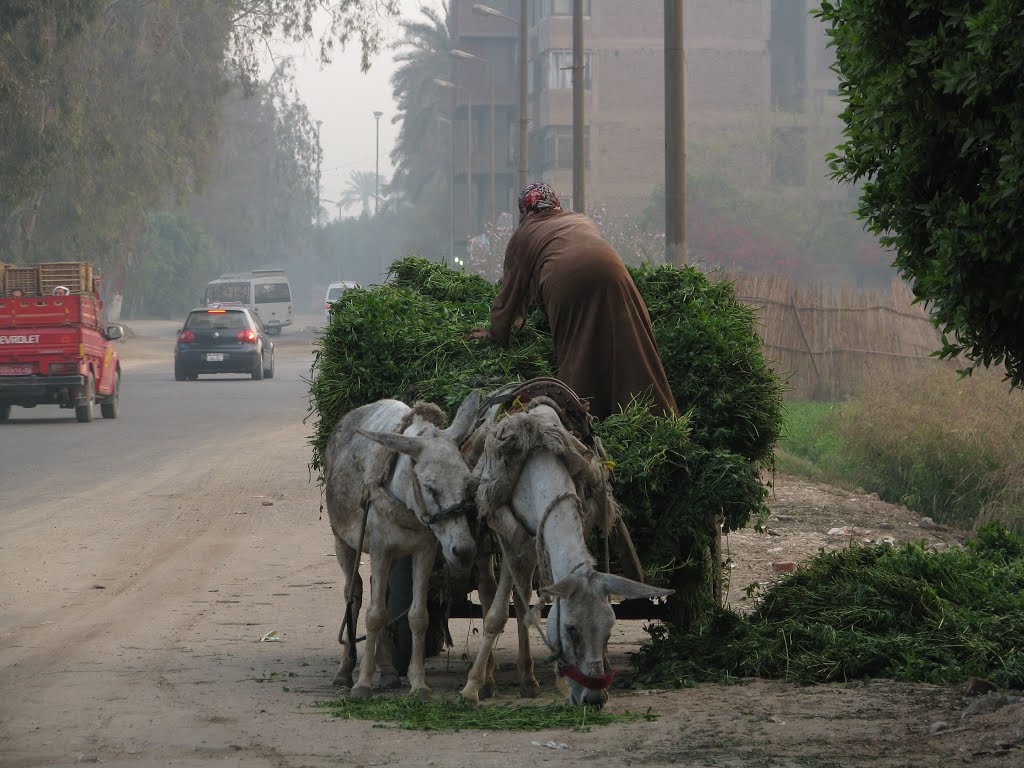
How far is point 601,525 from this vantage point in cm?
655

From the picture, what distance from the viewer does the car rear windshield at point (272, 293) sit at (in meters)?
64.2

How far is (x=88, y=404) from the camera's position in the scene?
23859 millimetres

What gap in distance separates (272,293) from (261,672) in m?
58.0

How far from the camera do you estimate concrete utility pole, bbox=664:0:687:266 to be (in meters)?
15.0

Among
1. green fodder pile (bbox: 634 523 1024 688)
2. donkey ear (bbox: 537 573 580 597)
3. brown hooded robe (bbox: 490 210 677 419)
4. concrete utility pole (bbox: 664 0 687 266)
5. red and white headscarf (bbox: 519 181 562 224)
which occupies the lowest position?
green fodder pile (bbox: 634 523 1024 688)

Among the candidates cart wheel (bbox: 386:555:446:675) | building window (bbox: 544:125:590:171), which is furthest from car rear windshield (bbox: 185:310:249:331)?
building window (bbox: 544:125:590:171)

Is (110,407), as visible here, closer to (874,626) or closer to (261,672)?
(261,672)

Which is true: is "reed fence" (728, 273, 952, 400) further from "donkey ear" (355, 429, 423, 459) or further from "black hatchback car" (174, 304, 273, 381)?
"donkey ear" (355, 429, 423, 459)

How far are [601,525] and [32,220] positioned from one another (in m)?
42.5

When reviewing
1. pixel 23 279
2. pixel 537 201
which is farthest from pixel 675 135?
pixel 23 279

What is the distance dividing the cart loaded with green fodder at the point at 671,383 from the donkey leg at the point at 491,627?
1.56 feet

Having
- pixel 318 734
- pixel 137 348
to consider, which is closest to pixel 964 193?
pixel 318 734

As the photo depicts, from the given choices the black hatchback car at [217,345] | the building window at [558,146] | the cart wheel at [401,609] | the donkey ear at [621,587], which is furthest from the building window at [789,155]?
the donkey ear at [621,587]

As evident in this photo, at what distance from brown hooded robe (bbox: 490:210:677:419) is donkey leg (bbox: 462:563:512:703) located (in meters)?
1.50
